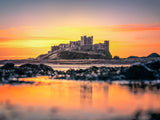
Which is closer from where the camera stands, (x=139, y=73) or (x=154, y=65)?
(x=139, y=73)

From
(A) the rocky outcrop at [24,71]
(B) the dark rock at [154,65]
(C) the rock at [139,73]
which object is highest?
(B) the dark rock at [154,65]

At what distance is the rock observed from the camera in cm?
1959

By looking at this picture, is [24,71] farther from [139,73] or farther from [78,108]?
[78,108]

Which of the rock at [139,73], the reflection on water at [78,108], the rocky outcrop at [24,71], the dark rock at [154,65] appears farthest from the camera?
the rocky outcrop at [24,71]

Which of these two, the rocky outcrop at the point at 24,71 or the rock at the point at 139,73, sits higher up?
the rock at the point at 139,73

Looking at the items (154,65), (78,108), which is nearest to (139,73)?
(154,65)

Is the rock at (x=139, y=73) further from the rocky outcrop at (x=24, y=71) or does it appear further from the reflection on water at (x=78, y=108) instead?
the rocky outcrop at (x=24, y=71)

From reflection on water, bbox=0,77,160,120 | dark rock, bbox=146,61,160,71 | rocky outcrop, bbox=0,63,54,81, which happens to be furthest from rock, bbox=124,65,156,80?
rocky outcrop, bbox=0,63,54,81

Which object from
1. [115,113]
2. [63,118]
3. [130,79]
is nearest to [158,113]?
[115,113]

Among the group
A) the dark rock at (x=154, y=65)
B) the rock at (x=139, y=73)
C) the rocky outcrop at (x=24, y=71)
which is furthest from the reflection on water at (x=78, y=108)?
the rocky outcrop at (x=24, y=71)

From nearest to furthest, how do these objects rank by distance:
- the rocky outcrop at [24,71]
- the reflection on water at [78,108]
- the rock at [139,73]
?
the reflection on water at [78,108] → the rock at [139,73] → the rocky outcrop at [24,71]

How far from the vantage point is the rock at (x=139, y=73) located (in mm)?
19594

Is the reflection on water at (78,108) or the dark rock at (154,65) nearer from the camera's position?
the reflection on water at (78,108)

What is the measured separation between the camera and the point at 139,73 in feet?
65.9
